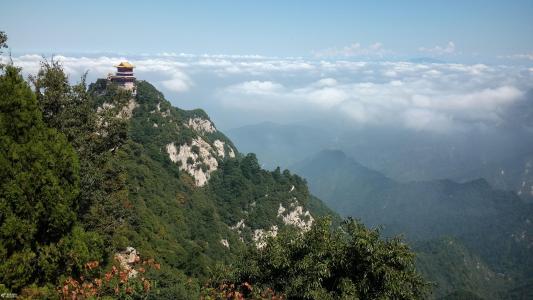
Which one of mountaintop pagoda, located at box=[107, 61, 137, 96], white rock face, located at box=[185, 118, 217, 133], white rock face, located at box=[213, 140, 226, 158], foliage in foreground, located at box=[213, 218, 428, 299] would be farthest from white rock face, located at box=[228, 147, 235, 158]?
foliage in foreground, located at box=[213, 218, 428, 299]

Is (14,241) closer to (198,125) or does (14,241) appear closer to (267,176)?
(267,176)

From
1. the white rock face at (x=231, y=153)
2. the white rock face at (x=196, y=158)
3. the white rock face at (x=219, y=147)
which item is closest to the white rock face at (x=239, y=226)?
the white rock face at (x=196, y=158)

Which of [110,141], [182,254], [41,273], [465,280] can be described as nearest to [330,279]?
[41,273]

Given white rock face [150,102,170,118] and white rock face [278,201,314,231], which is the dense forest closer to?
white rock face [150,102,170,118]

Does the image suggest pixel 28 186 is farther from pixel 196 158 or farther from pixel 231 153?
pixel 231 153

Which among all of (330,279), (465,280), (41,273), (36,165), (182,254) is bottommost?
(465,280)

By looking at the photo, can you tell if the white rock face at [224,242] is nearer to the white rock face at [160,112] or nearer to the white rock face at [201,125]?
the white rock face at [160,112]
